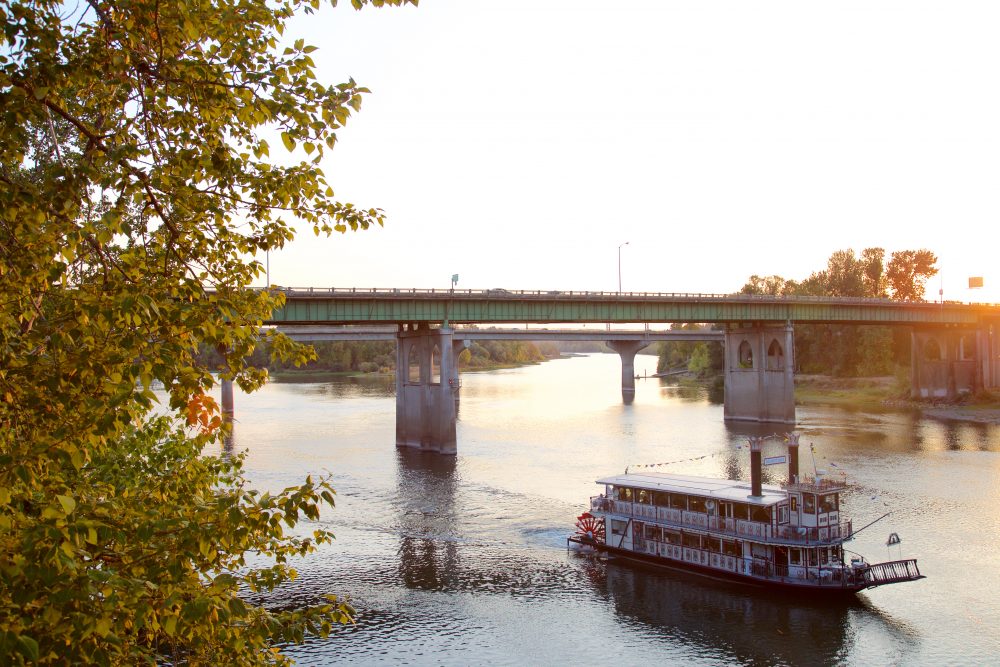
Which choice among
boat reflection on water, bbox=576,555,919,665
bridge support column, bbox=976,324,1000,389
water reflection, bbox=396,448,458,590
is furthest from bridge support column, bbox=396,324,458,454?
bridge support column, bbox=976,324,1000,389

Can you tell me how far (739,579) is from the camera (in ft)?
123

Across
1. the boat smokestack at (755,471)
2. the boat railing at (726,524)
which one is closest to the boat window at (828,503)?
the boat railing at (726,524)

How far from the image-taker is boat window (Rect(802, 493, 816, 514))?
36.5 meters

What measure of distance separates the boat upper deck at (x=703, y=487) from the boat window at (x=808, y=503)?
1.11m

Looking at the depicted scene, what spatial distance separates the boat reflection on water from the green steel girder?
27.9 meters

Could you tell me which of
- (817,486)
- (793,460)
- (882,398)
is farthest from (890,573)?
(882,398)

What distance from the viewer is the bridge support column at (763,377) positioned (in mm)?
100438

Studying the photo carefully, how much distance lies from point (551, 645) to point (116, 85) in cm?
2512

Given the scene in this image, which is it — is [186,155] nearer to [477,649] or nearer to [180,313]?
[180,313]

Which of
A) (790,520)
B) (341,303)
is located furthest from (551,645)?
(341,303)

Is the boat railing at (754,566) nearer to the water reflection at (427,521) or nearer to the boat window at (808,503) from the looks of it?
→ the boat window at (808,503)

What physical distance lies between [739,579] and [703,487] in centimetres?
506

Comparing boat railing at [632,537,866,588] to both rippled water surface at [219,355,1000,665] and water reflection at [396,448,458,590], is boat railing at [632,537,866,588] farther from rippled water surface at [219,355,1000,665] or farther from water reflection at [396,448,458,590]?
water reflection at [396,448,458,590]

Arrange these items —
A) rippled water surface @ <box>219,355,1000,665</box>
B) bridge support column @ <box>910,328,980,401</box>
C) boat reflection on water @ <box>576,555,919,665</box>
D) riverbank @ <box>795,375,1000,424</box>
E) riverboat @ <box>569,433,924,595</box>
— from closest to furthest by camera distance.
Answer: boat reflection on water @ <box>576,555,919,665</box>, rippled water surface @ <box>219,355,1000,665</box>, riverboat @ <box>569,433,924,595</box>, riverbank @ <box>795,375,1000,424</box>, bridge support column @ <box>910,328,980,401</box>
